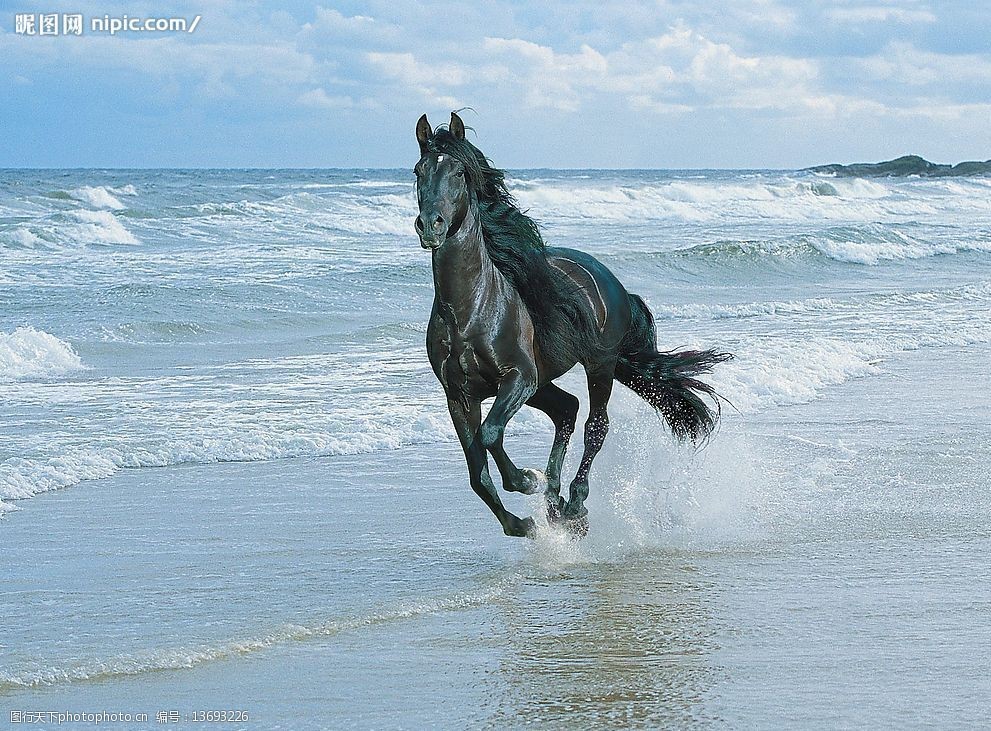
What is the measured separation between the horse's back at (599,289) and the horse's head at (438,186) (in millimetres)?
1114

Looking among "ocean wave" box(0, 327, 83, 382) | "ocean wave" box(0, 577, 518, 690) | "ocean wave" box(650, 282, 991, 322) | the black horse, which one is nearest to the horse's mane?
the black horse

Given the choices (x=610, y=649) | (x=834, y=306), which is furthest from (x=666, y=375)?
(x=834, y=306)

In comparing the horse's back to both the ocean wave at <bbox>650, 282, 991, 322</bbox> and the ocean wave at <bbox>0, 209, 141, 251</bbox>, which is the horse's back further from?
the ocean wave at <bbox>0, 209, 141, 251</bbox>

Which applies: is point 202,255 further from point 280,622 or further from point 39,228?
point 280,622

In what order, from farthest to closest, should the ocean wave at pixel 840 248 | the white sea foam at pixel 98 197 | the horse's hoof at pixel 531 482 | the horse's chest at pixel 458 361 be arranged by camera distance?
1. the white sea foam at pixel 98 197
2. the ocean wave at pixel 840 248
3. the horse's hoof at pixel 531 482
4. the horse's chest at pixel 458 361

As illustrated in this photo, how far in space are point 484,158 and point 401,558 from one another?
1788 mm

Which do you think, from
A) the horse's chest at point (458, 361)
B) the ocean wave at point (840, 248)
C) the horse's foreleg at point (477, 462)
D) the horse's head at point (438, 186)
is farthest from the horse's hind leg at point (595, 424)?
the ocean wave at point (840, 248)

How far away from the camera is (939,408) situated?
951cm

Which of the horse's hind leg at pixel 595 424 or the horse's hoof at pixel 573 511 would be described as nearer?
the horse's hoof at pixel 573 511

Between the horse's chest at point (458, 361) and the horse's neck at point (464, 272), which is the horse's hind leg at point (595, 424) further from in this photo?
the horse's neck at point (464, 272)

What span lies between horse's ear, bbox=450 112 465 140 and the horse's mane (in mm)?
92

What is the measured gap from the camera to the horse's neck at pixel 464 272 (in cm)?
551

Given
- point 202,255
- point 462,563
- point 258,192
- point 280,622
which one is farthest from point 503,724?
point 258,192

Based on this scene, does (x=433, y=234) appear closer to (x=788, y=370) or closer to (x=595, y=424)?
(x=595, y=424)
